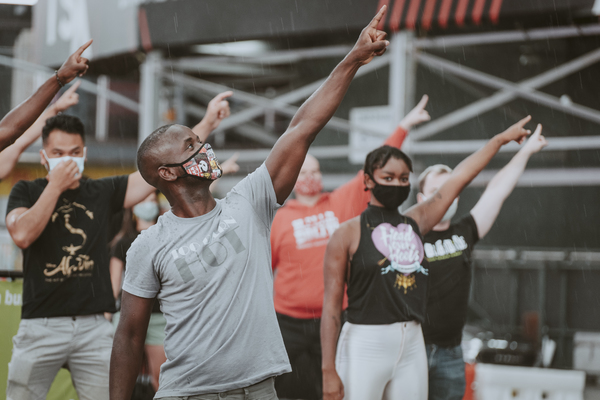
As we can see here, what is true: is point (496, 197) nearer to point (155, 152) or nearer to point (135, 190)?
point (135, 190)

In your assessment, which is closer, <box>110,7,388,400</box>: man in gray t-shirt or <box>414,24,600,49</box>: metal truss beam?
<box>110,7,388,400</box>: man in gray t-shirt

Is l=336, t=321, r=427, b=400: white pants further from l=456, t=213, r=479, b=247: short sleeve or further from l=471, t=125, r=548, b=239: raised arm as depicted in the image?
l=471, t=125, r=548, b=239: raised arm

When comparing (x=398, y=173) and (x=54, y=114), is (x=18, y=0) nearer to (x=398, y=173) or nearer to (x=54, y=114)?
(x=54, y=114)

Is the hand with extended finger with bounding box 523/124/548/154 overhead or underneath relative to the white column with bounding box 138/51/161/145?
underneath

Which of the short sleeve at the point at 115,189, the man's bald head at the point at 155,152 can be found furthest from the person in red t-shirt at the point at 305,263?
the man's bald head at the point at 155,152

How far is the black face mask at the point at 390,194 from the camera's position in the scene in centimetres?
384

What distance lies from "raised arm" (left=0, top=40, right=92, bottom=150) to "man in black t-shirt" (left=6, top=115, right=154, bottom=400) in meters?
0.36

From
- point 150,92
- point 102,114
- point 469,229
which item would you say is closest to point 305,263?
point 469,229

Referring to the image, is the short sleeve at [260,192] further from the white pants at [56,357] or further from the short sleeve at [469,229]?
the short sleeve at [469,229]

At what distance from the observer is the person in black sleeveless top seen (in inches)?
142

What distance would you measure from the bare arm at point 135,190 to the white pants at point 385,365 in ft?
5.55

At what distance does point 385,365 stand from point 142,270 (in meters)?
1.69

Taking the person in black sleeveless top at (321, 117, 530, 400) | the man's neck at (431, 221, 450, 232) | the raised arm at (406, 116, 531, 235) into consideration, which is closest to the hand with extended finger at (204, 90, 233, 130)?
the person in black sleeveless top at (321, 117, 530, 400)

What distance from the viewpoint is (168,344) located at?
263 cm
